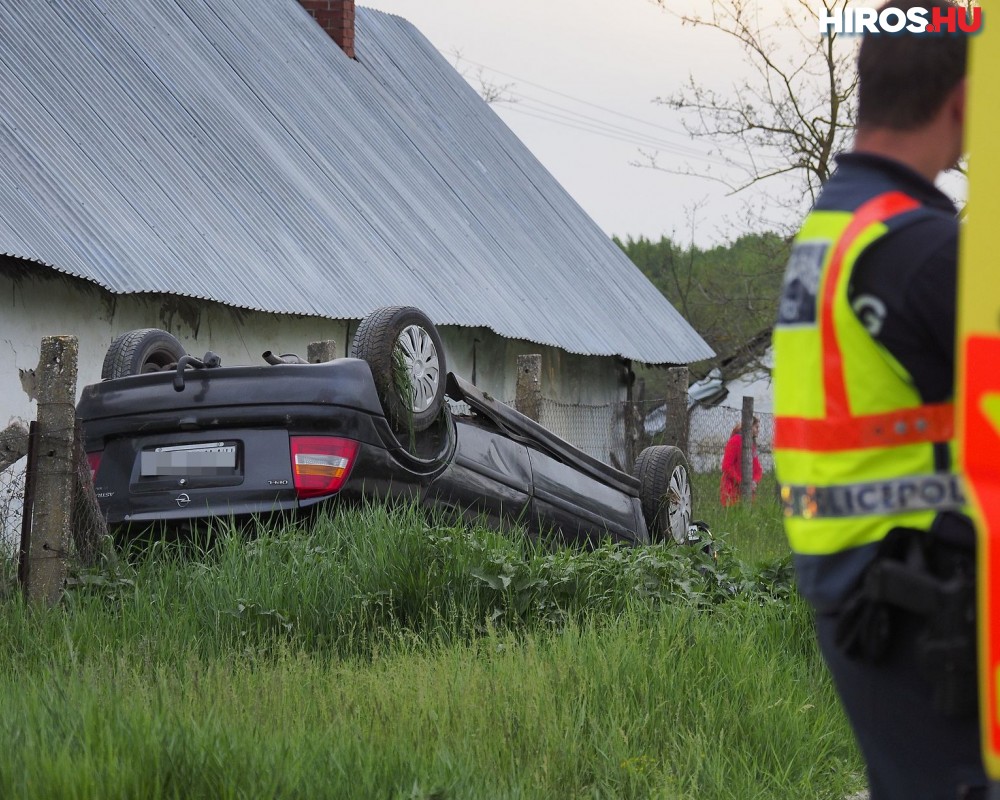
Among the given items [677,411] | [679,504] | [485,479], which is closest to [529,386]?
[677,411]

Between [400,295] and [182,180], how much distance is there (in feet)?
9.86

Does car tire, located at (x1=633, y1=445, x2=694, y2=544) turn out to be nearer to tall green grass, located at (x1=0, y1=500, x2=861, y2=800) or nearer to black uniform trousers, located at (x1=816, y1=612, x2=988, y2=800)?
tall green grass, located at (x1=0, y1=500, x2=861, y2=800)

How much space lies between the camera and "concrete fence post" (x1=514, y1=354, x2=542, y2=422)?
37.3 feet

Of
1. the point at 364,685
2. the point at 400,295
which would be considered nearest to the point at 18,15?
the point at 400,295

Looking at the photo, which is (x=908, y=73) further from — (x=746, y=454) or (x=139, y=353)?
(x=746, y=454)

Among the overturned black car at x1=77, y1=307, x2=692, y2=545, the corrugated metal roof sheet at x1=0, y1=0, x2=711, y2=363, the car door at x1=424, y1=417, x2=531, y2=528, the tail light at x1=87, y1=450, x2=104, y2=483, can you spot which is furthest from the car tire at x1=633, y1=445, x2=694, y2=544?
the corrugated metal roof sheet at x1=0, y1=0, x2=711, y2=363

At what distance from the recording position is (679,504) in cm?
914

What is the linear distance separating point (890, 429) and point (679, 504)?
Result: 7036 millimetres

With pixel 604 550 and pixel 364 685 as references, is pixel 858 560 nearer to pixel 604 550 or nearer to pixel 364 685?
pixel 364 685

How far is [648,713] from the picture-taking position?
4551 mm

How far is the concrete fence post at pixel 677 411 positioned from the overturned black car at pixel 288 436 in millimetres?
6440

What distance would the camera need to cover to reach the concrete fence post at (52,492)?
20.0ft

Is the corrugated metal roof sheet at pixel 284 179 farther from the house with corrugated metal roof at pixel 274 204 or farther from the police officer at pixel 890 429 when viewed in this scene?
the police officer at pixel 890 429

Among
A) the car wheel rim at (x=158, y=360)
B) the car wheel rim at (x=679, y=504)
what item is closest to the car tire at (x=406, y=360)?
the car wheel rim at (x=158, y=360)
